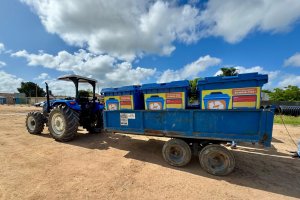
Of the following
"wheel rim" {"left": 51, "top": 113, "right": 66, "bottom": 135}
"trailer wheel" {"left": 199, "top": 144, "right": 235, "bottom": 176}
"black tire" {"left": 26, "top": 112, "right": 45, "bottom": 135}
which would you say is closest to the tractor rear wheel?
"wheel rim" {"left": 51, "top": 113, "right": 66, "bottom": 135}

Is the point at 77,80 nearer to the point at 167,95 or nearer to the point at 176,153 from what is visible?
the point at 167,95

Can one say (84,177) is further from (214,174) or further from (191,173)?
(214,174)

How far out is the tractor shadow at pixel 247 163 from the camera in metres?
3.60

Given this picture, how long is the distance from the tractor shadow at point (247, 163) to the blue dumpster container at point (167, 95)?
1.58 metres

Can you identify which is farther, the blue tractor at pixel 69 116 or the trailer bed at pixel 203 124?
the blue tractor at pixel 69 116

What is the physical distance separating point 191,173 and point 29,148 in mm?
5230

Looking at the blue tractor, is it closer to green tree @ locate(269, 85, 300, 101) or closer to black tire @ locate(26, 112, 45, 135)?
black tire @ locate(26, 112, 45, 135)

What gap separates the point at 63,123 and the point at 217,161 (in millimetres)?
5495

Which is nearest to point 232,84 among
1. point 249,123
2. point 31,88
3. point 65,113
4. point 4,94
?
point 249,123

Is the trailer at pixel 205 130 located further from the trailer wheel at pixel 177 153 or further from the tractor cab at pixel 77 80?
the tractor cab at pixel 77 80

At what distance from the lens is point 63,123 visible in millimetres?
6375

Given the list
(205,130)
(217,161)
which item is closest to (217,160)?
(217,161)

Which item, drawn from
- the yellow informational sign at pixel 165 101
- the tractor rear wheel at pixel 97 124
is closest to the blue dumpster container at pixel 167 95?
the yellow informational sign at pixel 165 101

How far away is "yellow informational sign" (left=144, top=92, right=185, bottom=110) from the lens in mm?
4313
